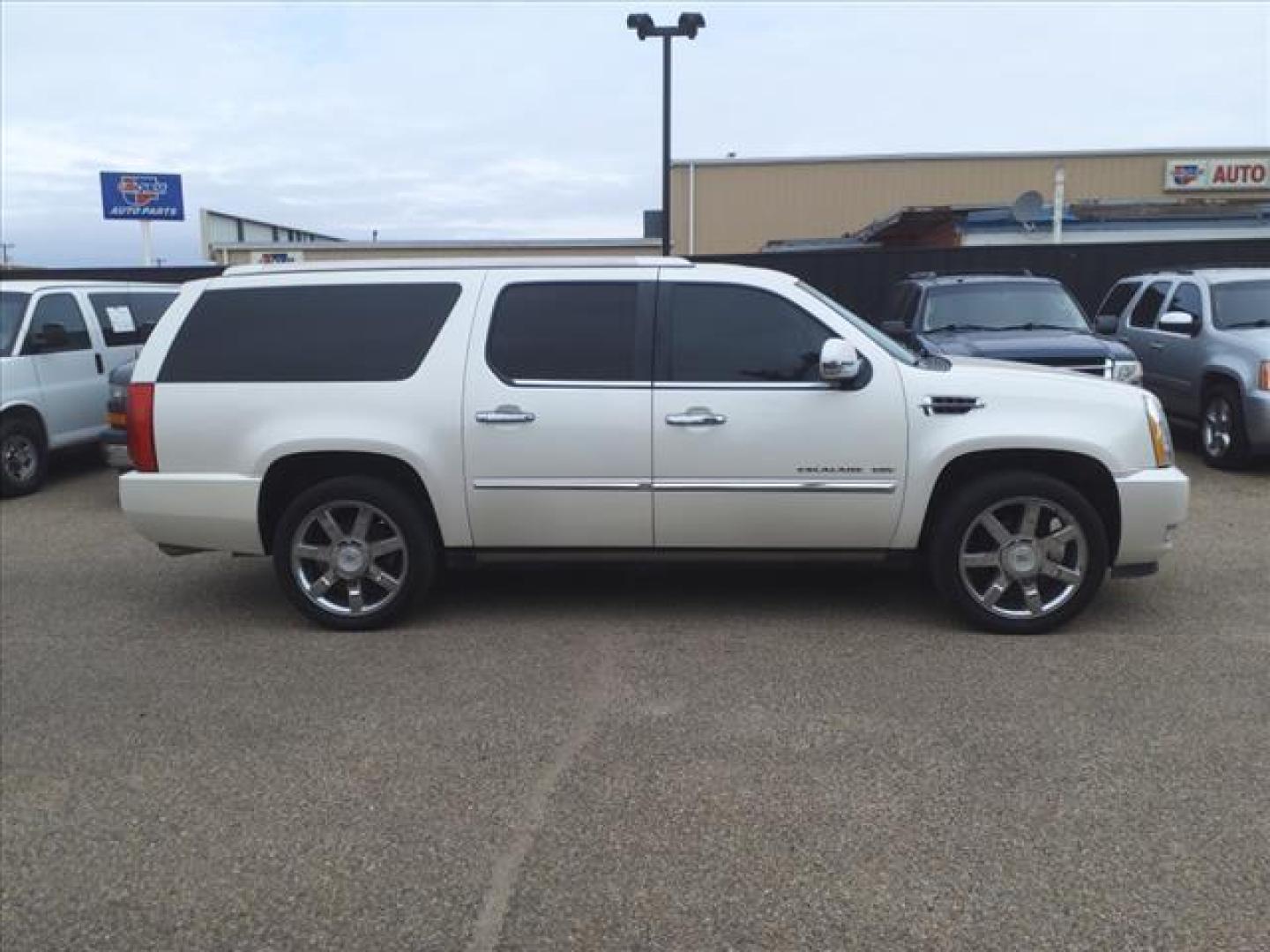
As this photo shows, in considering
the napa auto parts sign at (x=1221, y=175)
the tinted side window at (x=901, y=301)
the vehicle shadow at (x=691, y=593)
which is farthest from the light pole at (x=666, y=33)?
the napa auto parts sign at (x=1221, y=175)

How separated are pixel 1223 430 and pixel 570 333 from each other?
22.3 ft

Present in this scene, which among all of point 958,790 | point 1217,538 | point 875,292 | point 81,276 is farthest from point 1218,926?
point 81,276

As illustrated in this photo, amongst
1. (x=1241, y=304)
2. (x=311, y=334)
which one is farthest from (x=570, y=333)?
(x=1241, y=304)

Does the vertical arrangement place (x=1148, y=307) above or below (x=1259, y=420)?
above

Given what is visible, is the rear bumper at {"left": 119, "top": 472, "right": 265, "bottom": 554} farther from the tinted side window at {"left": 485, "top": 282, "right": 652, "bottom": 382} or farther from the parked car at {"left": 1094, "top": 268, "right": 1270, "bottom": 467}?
the parked car at {"left": 1094, "top": 268, "right": 1270, "bottom": 467}

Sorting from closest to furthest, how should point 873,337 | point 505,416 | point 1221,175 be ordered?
1. point 505,416
2. point 873,337
3. point 1221,175

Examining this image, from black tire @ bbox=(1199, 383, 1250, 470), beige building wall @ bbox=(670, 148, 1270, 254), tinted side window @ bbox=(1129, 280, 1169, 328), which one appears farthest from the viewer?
beige building wall @ bbox=(670, 148, 1270, 254)

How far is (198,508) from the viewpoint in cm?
557

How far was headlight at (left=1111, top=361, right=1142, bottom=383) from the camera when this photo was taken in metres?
8.81

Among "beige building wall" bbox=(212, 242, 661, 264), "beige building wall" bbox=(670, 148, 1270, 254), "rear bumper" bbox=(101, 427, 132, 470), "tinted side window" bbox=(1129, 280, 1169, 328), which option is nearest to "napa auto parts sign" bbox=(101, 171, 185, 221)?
"beige building wall" bbox=(212, 242, 661, 264)

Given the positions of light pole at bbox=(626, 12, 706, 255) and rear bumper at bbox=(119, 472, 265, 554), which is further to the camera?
light pole at bbox=(626, 12, 706, 255)

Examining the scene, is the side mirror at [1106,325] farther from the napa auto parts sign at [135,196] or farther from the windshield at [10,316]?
the napa auto parts sign at [135,196]

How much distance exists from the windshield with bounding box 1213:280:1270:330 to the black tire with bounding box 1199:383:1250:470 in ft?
2.34

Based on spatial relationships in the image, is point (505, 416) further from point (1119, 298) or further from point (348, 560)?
point (1119, 298)
